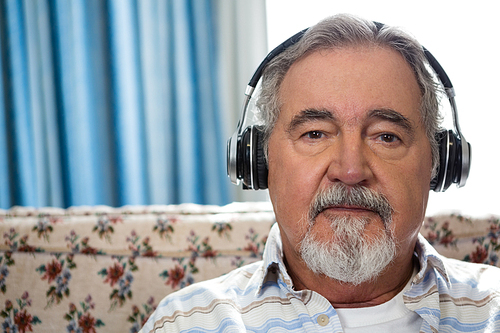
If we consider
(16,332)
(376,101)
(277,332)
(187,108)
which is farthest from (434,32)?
(16,332)

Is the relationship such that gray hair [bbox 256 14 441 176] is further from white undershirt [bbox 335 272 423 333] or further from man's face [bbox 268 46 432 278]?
white undershirt [bbox 335 272 423 333]

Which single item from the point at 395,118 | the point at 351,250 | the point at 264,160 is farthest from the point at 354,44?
the point at 351,250

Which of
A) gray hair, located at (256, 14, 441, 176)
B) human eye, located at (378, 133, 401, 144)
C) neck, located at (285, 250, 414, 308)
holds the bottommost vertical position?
neck, located at (285, 250, 414, 308)

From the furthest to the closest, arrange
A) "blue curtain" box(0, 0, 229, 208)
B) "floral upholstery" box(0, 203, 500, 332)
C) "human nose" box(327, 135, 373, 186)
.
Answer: "blue curtain" box(0, 0, 229, 208)
"floral upholstery" box(0, 203, 500, 332)
"human nose" box(327, 135, 373, 186)

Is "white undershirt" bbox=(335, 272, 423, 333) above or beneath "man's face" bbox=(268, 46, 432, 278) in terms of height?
beneath

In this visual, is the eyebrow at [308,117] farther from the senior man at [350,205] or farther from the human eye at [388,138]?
the human eye at [388,138]

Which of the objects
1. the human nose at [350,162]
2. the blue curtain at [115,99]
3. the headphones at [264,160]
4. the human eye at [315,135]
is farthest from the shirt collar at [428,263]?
the blue curtain at [115,99]

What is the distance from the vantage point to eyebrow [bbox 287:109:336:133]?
84 centimetres

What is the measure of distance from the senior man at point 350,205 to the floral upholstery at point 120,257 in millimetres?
199

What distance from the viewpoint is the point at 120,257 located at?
115 cm

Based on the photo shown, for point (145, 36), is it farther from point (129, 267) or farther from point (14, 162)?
point (129, 267)

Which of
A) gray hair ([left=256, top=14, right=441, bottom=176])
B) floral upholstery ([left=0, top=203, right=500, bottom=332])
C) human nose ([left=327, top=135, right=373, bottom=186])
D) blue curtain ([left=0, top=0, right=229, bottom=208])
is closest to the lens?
human nose ([left=327, top=135, right=373, bottom=186])

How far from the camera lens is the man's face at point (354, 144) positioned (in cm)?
80

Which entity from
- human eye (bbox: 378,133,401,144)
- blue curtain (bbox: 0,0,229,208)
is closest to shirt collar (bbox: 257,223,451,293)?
human eye (bbox: 378,133,401,144)
